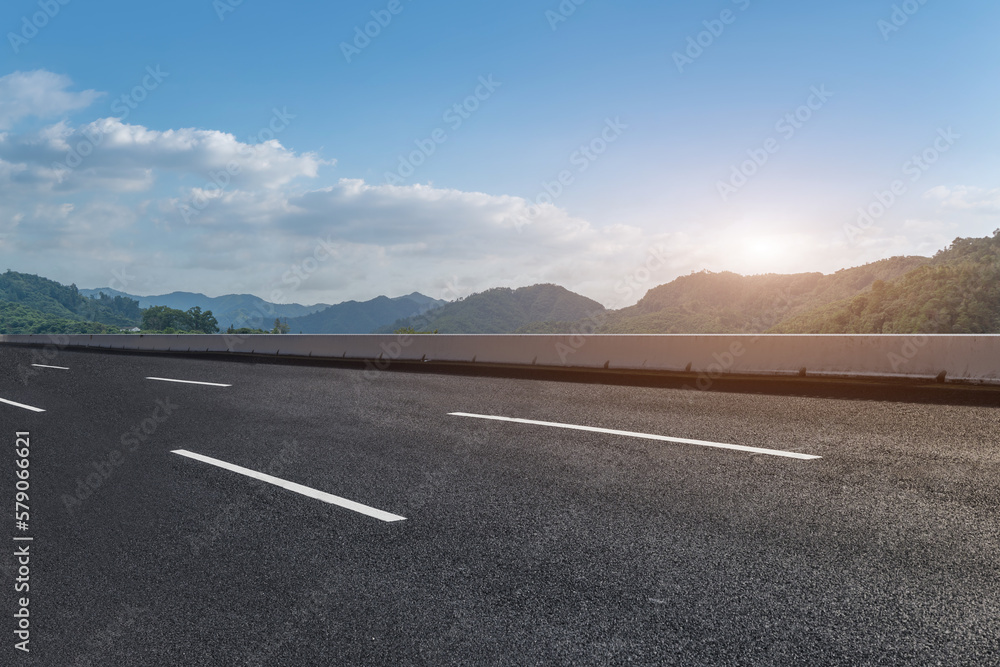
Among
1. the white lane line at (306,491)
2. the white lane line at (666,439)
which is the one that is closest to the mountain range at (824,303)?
the white lane line at (666,439)

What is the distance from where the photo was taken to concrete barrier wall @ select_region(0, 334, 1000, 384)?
9594mm

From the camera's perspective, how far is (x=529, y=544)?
3.94 metres

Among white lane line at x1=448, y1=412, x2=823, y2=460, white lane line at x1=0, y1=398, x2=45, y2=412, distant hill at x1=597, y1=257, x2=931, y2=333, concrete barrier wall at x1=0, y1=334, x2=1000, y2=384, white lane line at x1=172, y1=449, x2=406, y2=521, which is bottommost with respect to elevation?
white lane line at x1=0, y1=398, x2=45, y2=412

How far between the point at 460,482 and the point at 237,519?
5.33ft

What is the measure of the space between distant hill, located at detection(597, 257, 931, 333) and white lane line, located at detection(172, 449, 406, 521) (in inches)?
3741

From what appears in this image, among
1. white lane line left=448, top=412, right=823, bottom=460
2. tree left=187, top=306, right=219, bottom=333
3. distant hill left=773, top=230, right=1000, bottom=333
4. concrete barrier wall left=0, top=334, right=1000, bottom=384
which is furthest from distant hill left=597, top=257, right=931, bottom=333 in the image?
white lane line left=448, top=412, right=823, bottom=460

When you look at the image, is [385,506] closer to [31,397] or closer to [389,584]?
[389,584]

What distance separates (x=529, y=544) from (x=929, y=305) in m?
55.6

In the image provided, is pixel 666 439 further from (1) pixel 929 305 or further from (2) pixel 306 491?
(1) pixel 929 305

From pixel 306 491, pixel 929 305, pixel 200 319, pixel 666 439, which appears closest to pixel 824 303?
pixel 929 305

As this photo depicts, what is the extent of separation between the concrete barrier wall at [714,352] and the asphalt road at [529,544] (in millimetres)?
2263

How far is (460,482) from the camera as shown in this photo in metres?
5.41

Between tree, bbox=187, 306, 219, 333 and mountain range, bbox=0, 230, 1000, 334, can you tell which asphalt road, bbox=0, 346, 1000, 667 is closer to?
mountain range, bbox=0, 230, 1000, 334

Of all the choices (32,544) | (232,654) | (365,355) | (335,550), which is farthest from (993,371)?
(365,355)
